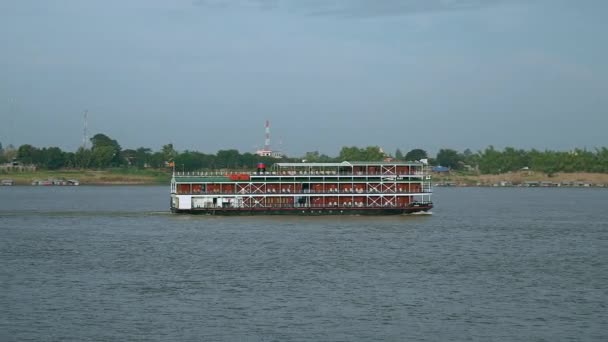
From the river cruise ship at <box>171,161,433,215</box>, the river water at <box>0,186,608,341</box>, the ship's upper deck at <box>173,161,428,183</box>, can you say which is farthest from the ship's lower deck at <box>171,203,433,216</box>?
the river water at <box>0,186,608,341</box>

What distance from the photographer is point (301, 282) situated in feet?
180

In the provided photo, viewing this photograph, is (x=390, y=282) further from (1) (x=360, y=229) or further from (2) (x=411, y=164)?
(2) (x=411, y=164)

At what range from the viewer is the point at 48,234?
83.9 m

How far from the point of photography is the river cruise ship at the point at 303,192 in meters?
100

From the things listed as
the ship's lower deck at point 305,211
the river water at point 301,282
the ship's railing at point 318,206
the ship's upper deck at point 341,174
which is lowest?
the river water at point 301,282

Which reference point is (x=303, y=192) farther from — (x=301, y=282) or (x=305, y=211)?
(x=301, y=282)

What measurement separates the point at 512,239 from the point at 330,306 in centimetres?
3839

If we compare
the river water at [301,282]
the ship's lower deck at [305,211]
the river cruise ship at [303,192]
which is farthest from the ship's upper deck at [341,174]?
the river water at [301,282]

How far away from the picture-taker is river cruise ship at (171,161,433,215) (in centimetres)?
10006

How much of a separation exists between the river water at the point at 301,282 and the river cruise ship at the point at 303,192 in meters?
6.57

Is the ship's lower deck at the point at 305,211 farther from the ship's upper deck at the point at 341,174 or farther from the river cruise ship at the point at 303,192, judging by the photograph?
the ship's upper deck at the point at 341,174

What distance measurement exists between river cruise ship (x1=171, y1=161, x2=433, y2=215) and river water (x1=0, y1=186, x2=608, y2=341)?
21.6ft

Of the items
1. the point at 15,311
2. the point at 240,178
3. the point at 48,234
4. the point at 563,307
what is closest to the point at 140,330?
the point at 15,311

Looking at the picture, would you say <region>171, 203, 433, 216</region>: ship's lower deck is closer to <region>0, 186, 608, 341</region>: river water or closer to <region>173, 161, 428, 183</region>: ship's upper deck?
<region>173, 161, 428, 183</region>: ship's upper deck
